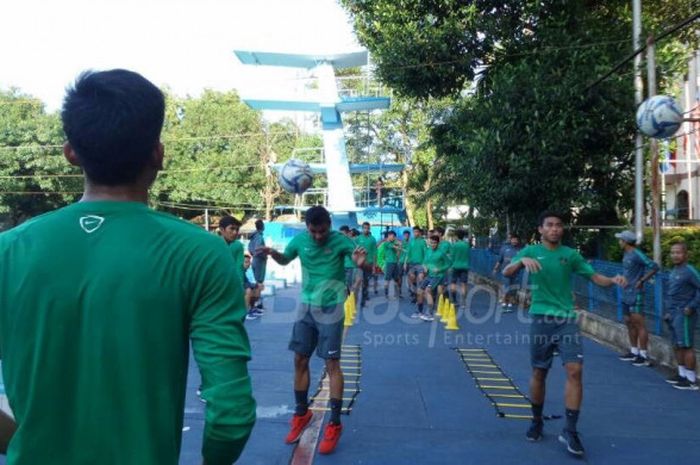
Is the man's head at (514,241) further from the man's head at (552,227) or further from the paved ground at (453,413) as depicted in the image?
the man's head at (552,227)

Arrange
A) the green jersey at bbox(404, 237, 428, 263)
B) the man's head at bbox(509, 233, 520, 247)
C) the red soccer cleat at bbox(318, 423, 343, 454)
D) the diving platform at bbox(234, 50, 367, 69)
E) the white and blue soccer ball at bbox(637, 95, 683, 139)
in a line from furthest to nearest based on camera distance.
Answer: the diving platform at bbox(234, 50, 367, 69) < the green jersey at bbox(404, 237, 428, 263) < the man's head at bbox(509, 233, 520, 247) < the white and blue soccer ball at bbox(637, 95, 683, 139) < the red soccer cleat at bbox(318, 423, 343, 454)

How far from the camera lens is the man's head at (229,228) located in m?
8.27

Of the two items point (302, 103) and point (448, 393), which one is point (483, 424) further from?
point (302, 103)

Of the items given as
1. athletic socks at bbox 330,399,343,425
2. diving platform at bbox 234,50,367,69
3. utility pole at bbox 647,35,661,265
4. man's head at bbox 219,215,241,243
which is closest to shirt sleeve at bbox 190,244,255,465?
athletic socks at bbox 330,399,343,425

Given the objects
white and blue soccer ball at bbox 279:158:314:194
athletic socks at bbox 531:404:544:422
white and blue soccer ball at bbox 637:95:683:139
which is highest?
white and blue soccer ball at bbox 637:95:683:139

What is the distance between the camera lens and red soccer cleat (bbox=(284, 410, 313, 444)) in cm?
549

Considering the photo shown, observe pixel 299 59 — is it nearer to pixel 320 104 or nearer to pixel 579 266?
pixel 320 104

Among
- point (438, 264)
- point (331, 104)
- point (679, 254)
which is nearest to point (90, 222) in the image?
point (679, 254)

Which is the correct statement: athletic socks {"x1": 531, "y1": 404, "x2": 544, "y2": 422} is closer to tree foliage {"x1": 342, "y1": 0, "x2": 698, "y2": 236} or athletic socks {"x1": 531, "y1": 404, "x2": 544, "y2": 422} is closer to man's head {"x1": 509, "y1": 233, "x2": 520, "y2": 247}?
tree foliage {"x1": 342, "y1": 0, "x2": 698, "y2": 236}

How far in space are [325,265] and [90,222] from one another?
4370 mm

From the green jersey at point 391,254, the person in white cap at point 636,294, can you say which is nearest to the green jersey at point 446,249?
the green jersey at point 391,254

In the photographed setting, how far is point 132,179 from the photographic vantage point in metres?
1.75

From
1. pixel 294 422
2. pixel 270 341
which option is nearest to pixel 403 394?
pixel 294 422

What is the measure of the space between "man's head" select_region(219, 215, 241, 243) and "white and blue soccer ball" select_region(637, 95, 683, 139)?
5.43 metres
